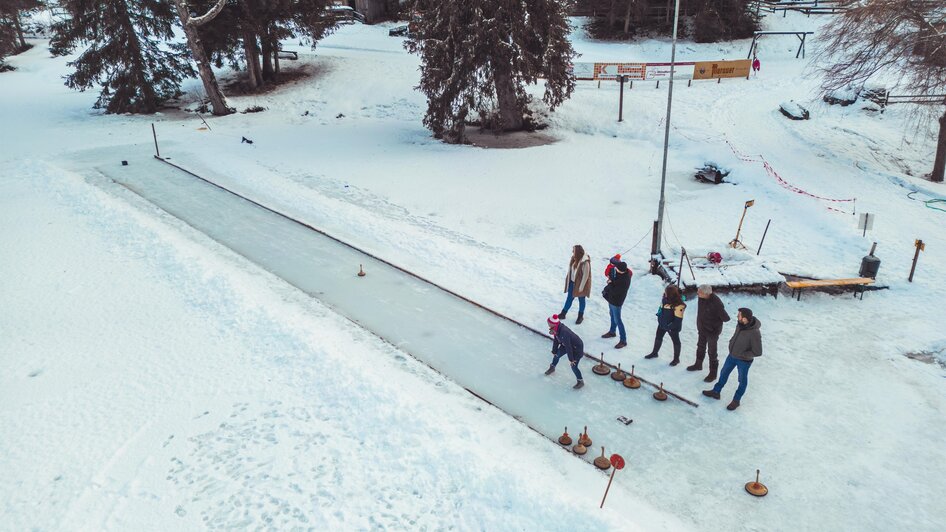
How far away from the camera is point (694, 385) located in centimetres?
963

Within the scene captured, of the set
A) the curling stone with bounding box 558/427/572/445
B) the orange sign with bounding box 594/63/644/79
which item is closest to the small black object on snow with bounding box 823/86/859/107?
the orange sign with bounding box 594/63/644/79

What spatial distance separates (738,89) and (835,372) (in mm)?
23380

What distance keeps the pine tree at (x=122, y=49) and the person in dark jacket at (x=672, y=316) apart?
3045 centimetres

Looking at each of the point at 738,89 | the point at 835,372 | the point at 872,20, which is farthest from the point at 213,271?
the point at 738,89

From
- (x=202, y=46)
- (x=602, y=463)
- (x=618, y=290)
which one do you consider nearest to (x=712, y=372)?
(x=618, y=290)

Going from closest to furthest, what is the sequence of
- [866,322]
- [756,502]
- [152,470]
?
[756,502] < [152,470] < [866,322]

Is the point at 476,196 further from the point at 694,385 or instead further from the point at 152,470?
the point at 152,470

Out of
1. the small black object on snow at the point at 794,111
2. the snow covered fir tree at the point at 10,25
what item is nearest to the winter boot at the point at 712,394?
the small black object on snow at the point at 794,111

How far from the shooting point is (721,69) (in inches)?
1217

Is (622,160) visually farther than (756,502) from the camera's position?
Yes

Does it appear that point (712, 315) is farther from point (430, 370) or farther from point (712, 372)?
point (430, 370)

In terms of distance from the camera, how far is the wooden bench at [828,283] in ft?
41.0

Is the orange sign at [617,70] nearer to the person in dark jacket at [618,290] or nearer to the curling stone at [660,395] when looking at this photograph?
the person in dark jacket at [618,290]

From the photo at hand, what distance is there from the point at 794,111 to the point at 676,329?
19.6 m
